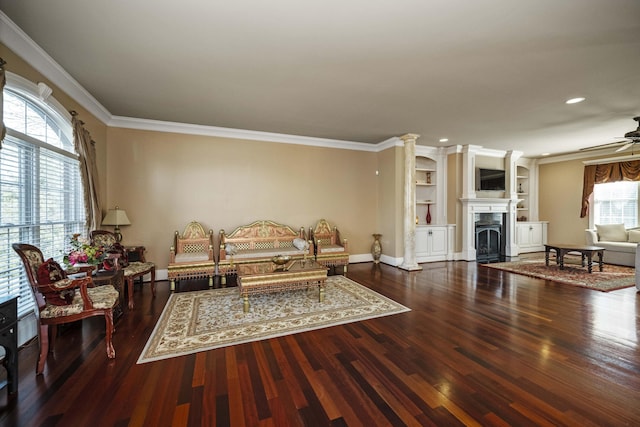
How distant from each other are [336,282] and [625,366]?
10.9 feet

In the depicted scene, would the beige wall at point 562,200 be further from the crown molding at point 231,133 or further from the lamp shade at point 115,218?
the lamp shade at point 115,218

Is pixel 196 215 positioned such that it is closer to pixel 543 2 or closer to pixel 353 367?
pixel 353 367

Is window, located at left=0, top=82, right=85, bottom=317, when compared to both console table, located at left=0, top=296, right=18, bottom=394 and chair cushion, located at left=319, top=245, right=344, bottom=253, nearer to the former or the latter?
console table, located at left=0, top=296, right=18, bottom=394

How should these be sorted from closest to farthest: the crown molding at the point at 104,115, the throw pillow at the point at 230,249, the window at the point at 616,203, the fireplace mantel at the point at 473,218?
1. the crown molding at the point at 104,115
2. the throw pillow at the point at 230,249
3. the window at the point at 616,203
4. the fireplace mantel at the point at 473,218

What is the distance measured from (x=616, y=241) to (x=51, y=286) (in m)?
10.2

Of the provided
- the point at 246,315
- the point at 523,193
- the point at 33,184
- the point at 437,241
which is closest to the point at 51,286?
the point at 33,184

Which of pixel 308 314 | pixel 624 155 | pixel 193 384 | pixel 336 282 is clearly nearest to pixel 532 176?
pixel 624 155

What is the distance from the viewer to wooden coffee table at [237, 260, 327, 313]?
3.33 metres

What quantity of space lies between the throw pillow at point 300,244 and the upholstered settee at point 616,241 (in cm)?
693

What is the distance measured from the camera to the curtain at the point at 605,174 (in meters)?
6.33

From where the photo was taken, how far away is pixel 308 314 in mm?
3221

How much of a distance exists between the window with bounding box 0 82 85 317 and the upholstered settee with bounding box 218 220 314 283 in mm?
2107

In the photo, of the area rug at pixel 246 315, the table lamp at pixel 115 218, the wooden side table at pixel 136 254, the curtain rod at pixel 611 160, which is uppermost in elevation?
the curtain rod at pixel 611 160

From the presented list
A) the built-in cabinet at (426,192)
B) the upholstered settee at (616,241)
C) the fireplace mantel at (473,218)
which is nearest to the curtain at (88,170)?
the built-in cabinet at (426,192)
